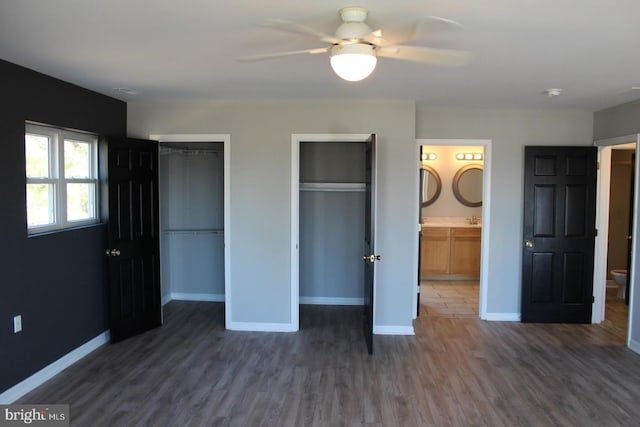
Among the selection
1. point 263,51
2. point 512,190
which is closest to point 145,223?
point 263,51

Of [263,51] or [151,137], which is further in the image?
[151,137]

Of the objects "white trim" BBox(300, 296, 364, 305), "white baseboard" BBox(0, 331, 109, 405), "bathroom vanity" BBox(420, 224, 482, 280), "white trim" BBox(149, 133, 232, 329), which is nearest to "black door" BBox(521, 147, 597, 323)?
"white trim" BBox(300, 296, 364, 305)

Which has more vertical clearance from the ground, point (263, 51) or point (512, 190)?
point (263, 51)

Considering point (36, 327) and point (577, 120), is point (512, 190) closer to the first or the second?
point (577, 120)

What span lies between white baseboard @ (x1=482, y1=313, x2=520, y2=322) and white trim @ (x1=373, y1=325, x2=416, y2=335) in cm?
108

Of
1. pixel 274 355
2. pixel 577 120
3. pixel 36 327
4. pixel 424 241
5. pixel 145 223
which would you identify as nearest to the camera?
pixel 36 327

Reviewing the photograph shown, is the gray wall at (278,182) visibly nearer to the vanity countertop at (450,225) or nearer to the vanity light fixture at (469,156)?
the vanity countertop at (450,225)

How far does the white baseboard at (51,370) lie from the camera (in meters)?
3.09

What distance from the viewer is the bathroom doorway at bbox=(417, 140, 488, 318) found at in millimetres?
6844

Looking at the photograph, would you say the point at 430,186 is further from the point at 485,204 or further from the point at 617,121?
the point at 617,121

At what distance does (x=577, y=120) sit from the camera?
16.1 ft

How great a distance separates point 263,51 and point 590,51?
6.77 feet

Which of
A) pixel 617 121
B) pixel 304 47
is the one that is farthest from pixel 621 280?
pixel 304 47

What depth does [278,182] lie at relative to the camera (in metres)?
4.52
